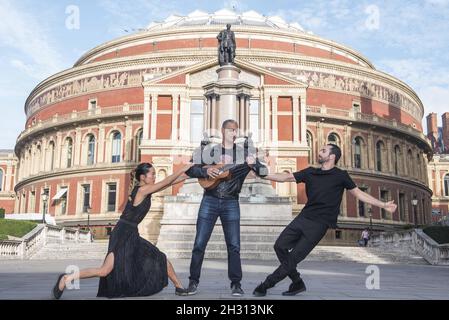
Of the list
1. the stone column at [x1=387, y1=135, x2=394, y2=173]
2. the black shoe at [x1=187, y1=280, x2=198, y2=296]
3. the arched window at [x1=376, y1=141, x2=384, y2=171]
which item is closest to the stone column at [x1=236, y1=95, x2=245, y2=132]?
the black shoe at [x1=187, y1=280, x2=198, y2=296]

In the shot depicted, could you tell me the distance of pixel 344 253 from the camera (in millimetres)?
22594

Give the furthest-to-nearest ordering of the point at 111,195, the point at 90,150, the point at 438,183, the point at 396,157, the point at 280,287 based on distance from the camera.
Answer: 1. the point at 438,183
2. the point at 396,157
3. the point at 90,150
4. the point at 111,195
5. the point at 280,287

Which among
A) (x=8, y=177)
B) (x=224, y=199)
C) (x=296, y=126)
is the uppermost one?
(x=296, y=126)

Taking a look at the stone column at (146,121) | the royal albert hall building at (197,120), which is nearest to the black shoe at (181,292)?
the royal albert hall building at (197,120)

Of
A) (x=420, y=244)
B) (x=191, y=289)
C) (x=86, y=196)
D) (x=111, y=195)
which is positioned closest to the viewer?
(x=191, y=289)

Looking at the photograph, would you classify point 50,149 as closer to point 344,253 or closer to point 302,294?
point 344,253

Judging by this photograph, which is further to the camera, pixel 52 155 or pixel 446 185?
pixel 446 185

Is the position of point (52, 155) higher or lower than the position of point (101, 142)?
lower

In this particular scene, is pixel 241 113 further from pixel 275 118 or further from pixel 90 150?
pixel 90 150

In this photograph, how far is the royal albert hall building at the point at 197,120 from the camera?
4144cm

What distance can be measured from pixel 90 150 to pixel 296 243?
4640cm

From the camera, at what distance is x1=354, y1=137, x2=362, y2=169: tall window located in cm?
4991

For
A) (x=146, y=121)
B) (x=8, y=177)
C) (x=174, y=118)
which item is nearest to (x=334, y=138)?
(x=174, y=118)

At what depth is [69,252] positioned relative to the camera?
25.3 m
